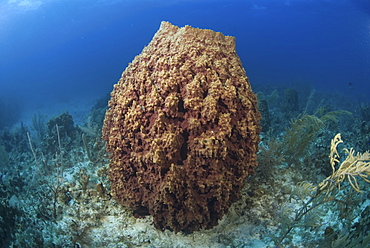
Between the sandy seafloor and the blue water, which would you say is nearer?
the sandy seafloor

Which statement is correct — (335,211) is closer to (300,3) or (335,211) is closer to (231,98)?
(231,98)

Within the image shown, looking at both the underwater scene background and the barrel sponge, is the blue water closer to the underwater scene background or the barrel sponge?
the underwater scene background

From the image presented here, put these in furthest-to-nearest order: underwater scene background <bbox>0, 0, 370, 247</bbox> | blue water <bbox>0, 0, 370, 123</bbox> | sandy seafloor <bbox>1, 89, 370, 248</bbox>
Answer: blue water <bbox>0, 0, 370, 123</bbox> < sandy seafloor <bbox>1, 89, 370, 248</bbox> < underwater scene background <bbox>0, 0, 370, 247</bbox>

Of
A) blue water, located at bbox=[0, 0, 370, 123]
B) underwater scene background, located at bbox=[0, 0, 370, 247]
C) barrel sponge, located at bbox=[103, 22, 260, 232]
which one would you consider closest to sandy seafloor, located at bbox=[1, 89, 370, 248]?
underwater scene background, located at bbox=[0, 0, 370, 247]

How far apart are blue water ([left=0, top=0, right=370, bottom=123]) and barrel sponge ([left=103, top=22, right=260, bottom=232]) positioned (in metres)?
56.9

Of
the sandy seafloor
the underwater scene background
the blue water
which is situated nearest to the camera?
the underwater scene background

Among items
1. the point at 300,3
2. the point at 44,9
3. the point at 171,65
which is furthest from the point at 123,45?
the point at 171,65

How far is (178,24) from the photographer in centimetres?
7881

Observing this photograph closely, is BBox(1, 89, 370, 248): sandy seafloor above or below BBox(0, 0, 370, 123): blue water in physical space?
below

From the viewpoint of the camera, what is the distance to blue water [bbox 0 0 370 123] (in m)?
58.7

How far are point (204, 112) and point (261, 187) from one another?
2068 millimetres

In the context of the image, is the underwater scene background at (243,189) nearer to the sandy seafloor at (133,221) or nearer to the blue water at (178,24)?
the sandy seafloor at (133,221)

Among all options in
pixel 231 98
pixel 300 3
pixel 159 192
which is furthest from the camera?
pixel 300 3

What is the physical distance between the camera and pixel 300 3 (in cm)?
5988
